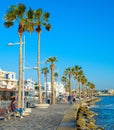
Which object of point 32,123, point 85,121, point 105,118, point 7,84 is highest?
point 7,84

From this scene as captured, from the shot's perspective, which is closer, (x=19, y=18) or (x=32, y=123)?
(x=32, y=123)

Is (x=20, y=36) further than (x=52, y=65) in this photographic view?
No

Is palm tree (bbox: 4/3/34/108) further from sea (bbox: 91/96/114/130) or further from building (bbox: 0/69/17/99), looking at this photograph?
building (bbox: 0/69/17/99)

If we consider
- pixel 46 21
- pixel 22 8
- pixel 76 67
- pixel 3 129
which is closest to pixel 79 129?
pixel 3 129

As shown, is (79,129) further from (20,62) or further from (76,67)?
(76,67)

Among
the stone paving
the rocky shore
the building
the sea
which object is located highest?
the building

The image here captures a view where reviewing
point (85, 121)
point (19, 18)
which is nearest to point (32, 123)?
point (85, 121)

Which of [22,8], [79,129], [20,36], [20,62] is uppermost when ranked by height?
[22,8]

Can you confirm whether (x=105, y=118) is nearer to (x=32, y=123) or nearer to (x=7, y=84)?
(x=32, y=123)

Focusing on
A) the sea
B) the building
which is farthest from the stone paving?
the building

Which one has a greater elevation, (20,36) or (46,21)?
(46,21)

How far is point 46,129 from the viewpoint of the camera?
55.4ft

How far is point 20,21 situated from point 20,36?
4.74 feet

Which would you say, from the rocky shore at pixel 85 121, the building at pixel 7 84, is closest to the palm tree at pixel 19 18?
the rocky shore at pixel 85 121
